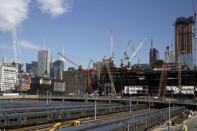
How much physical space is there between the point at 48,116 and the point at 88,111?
30028 mm

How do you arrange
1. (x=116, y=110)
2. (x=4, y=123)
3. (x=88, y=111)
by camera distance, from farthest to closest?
(x=116, y=110) < (x=88, y=111) < (x=4, y=123)

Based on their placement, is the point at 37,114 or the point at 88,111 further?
the point at 88,111

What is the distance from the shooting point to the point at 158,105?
197500mm

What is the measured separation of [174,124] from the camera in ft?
314

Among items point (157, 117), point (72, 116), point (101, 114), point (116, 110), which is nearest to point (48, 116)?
point (72, 116)

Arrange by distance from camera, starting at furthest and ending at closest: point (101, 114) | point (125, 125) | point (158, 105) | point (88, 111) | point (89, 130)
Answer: point (158, 105), point (101, 114), point (88, 111), point (125, 125), point (89, 130)

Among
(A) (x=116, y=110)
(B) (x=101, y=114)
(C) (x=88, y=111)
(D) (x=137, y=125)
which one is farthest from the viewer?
(A) (x=116, y=110)

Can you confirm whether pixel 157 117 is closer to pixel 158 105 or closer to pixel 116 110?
pixel 116 110

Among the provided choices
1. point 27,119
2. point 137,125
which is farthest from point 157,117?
point 27,119

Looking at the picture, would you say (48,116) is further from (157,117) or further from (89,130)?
(89,130)

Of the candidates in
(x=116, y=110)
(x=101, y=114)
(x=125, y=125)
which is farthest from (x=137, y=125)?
(x=116, y=110)

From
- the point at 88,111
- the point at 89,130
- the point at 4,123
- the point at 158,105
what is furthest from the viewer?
the point at 158,105

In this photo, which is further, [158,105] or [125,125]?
[158,105]

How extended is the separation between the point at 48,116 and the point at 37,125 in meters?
8.28
